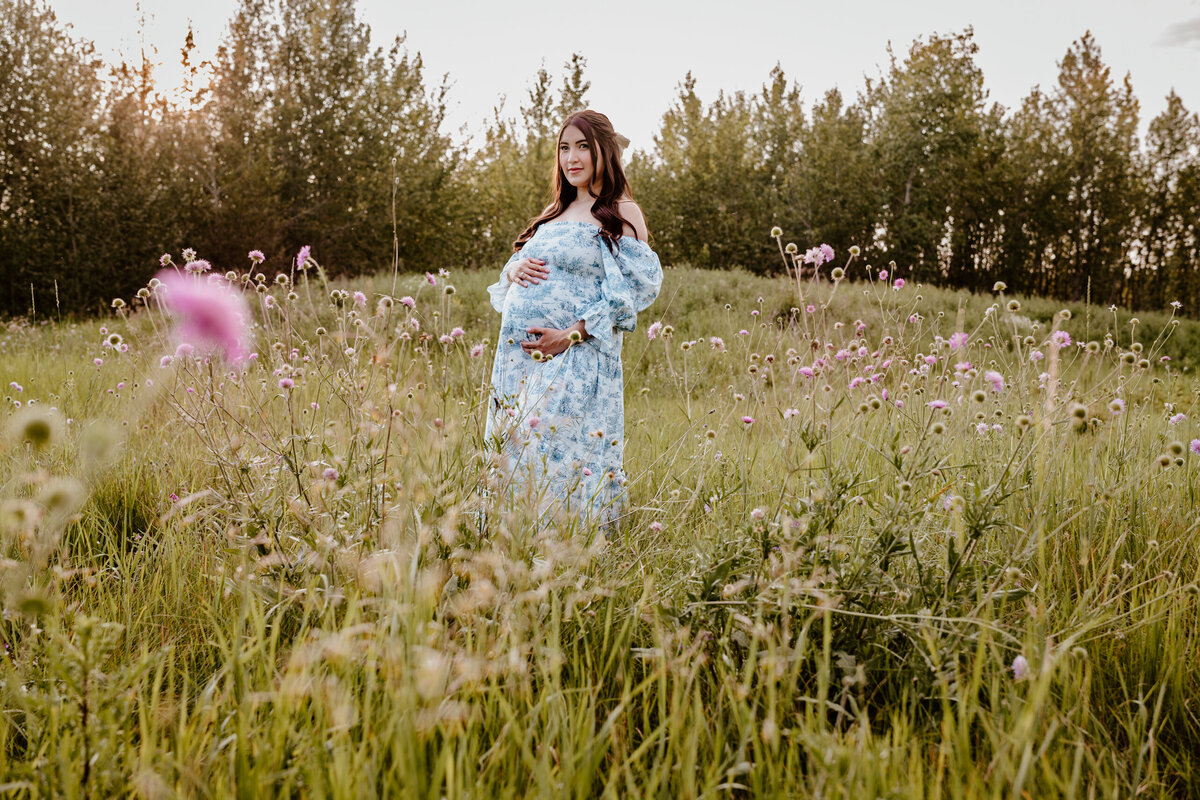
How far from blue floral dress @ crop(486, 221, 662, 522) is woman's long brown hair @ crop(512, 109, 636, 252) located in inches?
2.7

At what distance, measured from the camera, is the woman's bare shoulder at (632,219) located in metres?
3.17

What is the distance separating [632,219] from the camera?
321 centimetres

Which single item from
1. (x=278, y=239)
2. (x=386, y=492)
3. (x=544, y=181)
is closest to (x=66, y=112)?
(x=278, y=239)

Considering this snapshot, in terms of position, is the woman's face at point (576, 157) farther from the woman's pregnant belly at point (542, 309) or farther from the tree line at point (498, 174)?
the tree line at point (498, 174)

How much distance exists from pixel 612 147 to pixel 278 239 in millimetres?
16959

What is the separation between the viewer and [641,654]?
1397 millimetres

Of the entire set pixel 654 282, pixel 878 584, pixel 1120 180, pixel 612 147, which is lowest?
pixel 878 584

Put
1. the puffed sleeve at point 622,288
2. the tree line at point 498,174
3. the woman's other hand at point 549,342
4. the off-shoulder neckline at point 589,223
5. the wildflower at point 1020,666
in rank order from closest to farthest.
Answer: the wildflower at point 1020,666 < the woman's other hand at point 549,342 < the puffed sleeve at point 622,288 < the off-shoulder neckline at point 589,223 < the tree line at point 498,174

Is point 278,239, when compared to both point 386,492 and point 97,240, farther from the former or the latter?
point 386,492

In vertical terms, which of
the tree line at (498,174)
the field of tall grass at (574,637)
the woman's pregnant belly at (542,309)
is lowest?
the field of tall grass at (574,637)

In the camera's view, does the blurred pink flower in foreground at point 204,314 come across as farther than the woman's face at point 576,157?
No

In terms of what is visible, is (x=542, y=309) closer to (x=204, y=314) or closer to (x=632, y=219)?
(x=632, y=219)

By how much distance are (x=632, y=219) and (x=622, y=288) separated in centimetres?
42

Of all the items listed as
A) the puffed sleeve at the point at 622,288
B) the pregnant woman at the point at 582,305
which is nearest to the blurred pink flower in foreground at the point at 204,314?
the pregnant woman at the point at 582,305
